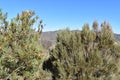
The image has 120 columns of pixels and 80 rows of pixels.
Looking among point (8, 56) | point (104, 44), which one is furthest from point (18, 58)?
point (104, 44)

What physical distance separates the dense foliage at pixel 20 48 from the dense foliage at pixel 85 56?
31.8ft

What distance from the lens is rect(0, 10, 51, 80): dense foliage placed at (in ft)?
24.6

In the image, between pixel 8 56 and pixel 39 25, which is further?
pixel 39 25

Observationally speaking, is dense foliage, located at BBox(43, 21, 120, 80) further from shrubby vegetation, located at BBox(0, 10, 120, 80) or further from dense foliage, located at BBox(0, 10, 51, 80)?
dense foliage, located at BBox(0, 10, 51, 80)

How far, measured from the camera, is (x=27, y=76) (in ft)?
26.2

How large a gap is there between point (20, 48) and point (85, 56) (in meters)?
11.2

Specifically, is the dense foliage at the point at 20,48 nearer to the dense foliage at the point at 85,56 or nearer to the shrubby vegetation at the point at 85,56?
the shrubby vegetation at the point at 85,56

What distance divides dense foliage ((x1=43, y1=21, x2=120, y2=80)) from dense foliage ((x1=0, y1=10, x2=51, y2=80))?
9681mm

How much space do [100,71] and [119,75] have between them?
2.19 metres

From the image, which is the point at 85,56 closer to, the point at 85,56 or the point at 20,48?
the point at 85,56

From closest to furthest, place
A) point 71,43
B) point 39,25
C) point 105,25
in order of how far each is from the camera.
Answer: point 39,25 → point 71,43 → point 105,25

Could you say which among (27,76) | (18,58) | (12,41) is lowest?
(27,76)

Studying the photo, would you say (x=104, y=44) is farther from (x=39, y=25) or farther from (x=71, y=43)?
(x=39, y=25)

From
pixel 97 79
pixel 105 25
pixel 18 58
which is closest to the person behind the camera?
pixel 18 58
